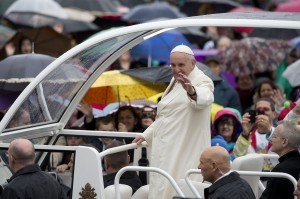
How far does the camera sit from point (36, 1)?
2350cm

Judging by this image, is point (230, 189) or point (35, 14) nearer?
point (230, 189)

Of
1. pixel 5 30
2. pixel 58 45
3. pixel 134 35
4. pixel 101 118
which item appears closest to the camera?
pixel 134 35

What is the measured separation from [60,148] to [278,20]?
2.30 metres

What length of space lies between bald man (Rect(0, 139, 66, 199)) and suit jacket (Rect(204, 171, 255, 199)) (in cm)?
162

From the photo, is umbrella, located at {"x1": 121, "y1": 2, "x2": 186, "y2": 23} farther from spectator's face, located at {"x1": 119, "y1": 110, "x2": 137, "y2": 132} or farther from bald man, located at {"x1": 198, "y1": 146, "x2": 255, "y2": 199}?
bald man, located at {"x1": 198, "y1": 146, "x2": 255, "y2": 199}

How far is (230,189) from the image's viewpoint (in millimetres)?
9805

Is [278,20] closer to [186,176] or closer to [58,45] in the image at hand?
[186,176]

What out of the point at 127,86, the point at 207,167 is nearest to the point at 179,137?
the point at 207,167

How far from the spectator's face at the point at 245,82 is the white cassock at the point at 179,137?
8.23m

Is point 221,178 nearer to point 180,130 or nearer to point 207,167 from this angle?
point 207,167

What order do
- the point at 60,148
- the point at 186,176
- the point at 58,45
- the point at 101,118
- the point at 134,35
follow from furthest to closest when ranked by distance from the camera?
the point at 58,45
the point at 101,118
the point at 134,35
the point at 60,148
the point at 186,176

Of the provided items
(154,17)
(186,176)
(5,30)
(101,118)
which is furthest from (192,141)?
(154,17)

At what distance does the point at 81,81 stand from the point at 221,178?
10.6 ft

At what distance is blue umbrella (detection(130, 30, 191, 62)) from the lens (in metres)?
20.8
